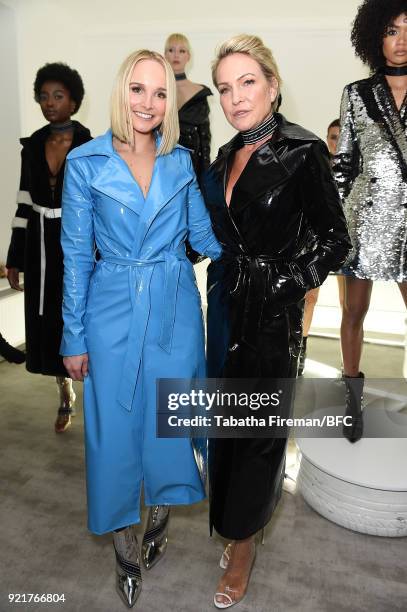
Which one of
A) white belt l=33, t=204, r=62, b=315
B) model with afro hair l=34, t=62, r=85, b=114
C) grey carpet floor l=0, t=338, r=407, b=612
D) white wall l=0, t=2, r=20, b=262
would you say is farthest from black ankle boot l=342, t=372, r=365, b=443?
white wall l=0, t=2, r=20, b=262

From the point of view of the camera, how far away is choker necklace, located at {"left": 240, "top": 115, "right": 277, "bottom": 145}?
169 centimetres

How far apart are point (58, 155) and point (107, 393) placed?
5.14ft

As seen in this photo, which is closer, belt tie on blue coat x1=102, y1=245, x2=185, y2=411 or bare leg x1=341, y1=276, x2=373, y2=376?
belt tie on blue coat x1=102, y1=245, x2=185, y2=411

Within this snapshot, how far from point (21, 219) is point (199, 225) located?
149 centimetres

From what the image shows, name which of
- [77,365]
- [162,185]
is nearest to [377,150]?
[162,185]

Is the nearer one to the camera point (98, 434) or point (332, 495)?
point (98, 434)

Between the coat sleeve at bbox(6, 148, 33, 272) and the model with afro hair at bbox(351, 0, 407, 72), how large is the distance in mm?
1780

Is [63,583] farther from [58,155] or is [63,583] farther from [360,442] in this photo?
[58,155]

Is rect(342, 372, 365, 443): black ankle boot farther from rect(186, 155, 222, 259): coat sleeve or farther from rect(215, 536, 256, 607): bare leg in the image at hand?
rect(186, 155, 222, 259): coat sleeve

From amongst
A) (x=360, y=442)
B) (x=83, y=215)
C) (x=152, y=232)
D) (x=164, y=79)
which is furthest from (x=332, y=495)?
(x=164, y=79)

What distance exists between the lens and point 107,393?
173cm

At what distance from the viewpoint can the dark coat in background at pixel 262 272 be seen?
5.31ft

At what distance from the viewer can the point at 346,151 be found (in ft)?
7.41

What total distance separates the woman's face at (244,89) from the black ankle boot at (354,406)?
1.39 metres
